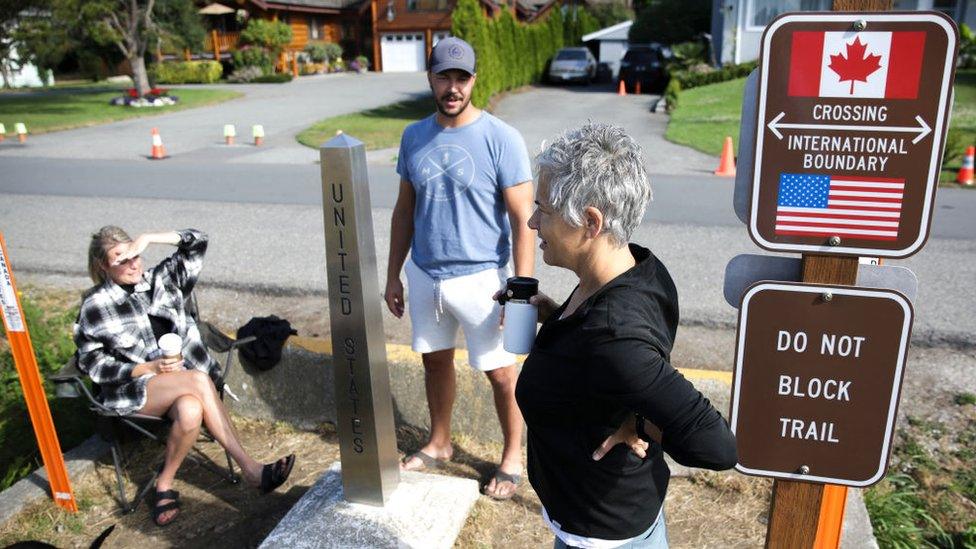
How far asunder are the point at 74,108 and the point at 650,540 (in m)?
26.2

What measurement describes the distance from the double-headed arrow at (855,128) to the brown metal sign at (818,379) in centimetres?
36

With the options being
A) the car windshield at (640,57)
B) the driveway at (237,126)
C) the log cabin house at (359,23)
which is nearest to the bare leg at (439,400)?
the driveway at (237,126)

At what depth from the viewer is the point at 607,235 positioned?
1.72 m

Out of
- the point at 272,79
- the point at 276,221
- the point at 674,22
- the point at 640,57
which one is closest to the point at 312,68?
the point at 272,79

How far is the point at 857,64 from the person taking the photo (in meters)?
1.63

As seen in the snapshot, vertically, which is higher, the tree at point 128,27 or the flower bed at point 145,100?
the tree at point 128,27

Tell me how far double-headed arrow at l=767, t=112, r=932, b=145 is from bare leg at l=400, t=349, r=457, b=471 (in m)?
1.99

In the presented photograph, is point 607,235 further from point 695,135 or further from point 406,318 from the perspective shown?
point 695,135

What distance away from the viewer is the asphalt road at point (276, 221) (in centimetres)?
603

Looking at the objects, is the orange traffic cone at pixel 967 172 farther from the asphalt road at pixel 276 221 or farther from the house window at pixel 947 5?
the house window at pixel 947 5

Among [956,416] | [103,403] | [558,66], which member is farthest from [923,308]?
[558,66]

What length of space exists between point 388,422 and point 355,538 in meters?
0.46

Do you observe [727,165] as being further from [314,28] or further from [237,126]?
[314,28]

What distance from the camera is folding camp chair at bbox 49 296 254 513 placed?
134 inches
